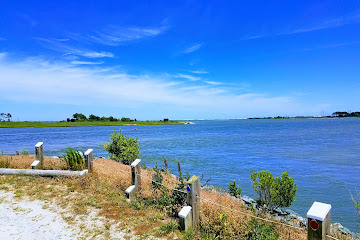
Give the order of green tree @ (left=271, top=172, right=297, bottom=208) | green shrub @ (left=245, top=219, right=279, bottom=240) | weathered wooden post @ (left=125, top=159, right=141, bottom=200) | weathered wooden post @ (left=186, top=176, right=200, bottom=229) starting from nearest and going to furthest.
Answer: green shrub @ (left=245, top=219, right=279, bottom=240)
weathered wooden post @ (left=186, top=176, right=200, bottom=229)
weathered wooden post @ (left=125, top=159, right=141, bottom=200)
green tree @ (left=271, top=172, right=297, bottom=208)

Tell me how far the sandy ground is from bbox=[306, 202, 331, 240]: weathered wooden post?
14.3 ft

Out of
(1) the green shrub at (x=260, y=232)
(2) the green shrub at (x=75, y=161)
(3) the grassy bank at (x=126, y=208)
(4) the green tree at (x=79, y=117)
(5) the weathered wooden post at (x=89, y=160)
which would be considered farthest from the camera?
(4) the green tree at (x=79, y=117)

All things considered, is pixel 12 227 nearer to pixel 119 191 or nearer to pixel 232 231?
pixel 119 191

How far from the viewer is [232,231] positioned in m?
6.07

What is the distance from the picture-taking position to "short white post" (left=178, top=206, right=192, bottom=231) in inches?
241

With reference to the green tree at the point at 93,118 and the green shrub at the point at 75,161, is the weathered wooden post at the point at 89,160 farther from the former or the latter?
the green tree at the point at 93,118

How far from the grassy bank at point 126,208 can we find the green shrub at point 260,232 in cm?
6

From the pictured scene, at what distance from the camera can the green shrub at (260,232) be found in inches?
211

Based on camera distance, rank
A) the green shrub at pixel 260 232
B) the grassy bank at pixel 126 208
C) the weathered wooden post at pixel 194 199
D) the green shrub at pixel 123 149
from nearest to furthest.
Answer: the green shrub at pixel 260 232 → the grassy bank at pixel 126 208 → the weathered wooden post at pixel 194 199 → the green shrub at pixel 123 149

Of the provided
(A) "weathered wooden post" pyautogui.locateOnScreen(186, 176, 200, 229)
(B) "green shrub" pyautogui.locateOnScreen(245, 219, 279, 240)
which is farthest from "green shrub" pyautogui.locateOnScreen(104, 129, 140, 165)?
(B) "green shrub" pyautogui.locateOnScreen(245, 219, 279, 240)

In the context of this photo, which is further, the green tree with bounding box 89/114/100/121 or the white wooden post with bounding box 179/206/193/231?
the green tree with bounding box 89/114/100/121

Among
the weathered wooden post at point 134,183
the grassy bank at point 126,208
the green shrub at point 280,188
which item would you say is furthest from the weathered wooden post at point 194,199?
the green shrub at point 280,188

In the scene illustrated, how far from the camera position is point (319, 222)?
3.97 meters

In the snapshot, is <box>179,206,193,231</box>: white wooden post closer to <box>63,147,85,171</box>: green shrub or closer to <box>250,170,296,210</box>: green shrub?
<box>250,170,296,210</box>: green shrub
